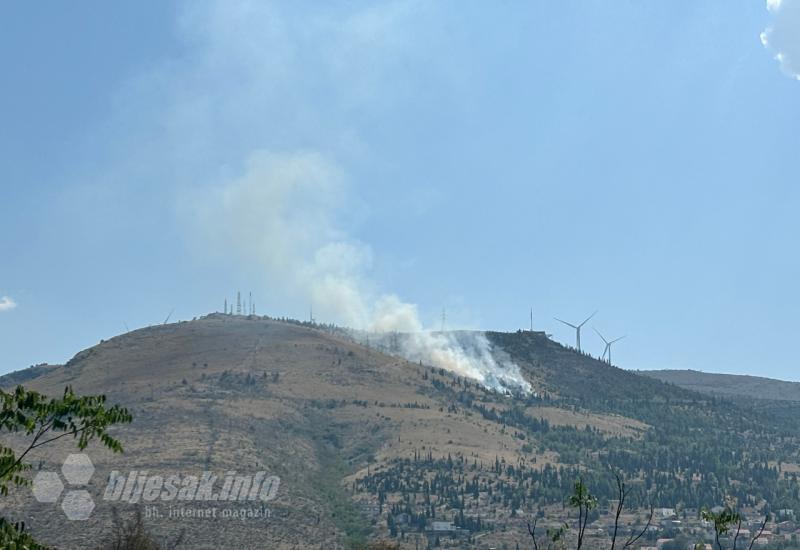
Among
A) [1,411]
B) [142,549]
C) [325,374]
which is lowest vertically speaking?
[142,549]

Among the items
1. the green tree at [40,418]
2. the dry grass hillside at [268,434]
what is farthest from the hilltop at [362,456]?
the green tree at [40,418]

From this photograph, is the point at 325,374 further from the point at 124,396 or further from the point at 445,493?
the point at 445,493

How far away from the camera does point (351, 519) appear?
385 feet

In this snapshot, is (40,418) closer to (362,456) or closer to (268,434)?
(268,434)

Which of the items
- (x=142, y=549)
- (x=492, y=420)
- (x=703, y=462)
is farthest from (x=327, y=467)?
(x=142, y=549)

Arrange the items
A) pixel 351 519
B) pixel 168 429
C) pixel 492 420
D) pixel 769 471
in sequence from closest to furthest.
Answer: pixel 351 519 → pixel 168 429 → pixel 769 471 → pixel 492 420

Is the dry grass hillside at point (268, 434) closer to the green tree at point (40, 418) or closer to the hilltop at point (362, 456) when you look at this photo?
the hilltop at point (362, 456)

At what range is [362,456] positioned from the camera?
150m

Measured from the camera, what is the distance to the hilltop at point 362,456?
111812mm

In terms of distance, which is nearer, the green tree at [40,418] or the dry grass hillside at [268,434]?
the green tree at [40,418]

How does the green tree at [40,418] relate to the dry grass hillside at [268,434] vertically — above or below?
below

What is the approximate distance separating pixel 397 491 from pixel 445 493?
655 centimetres

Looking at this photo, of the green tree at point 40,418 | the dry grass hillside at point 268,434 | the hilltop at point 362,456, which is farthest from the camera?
the hilltop at point 362,456

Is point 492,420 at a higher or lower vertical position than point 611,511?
higher
